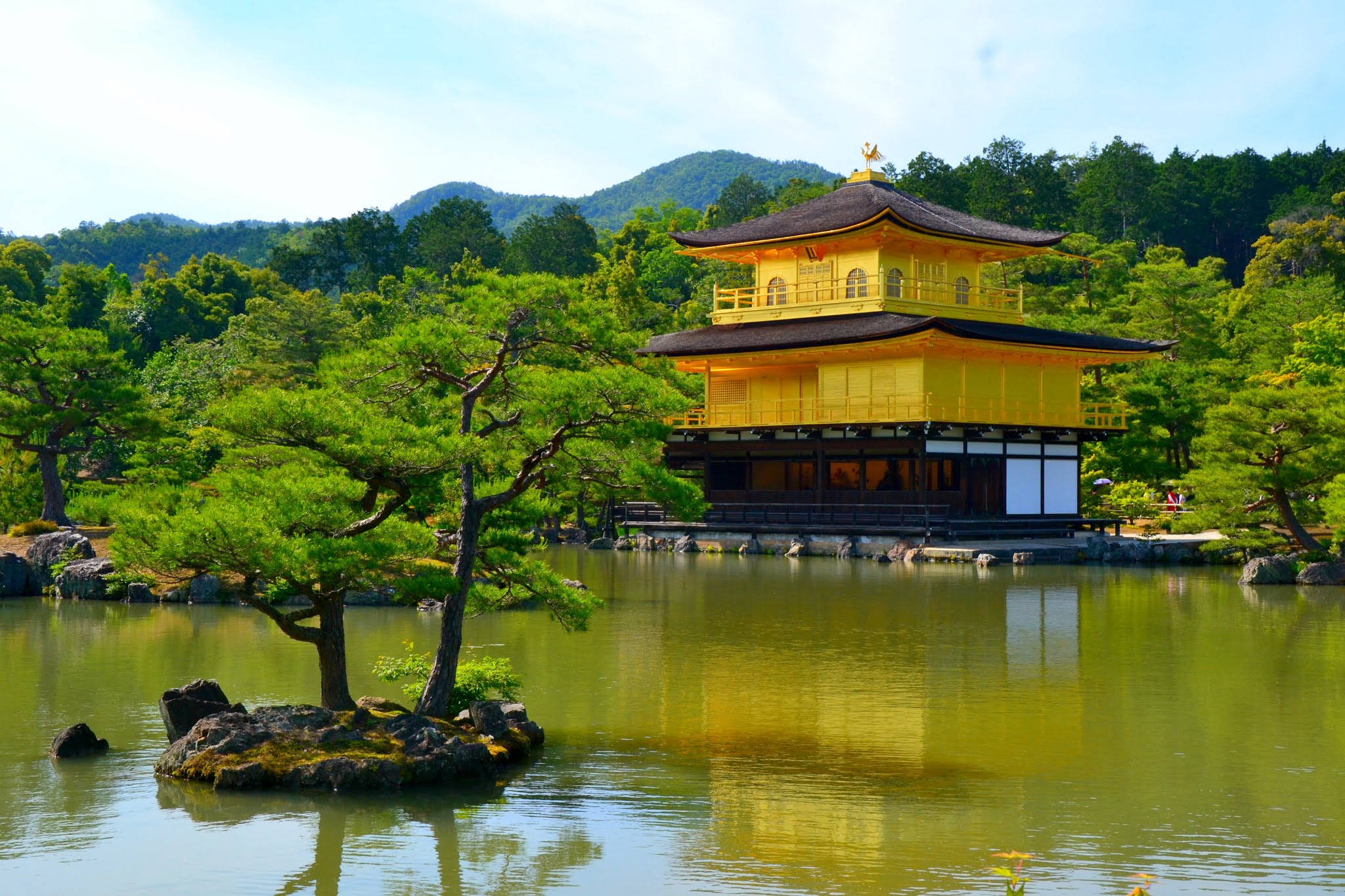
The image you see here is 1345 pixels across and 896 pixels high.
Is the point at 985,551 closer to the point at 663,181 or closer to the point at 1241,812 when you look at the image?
the point at 1241,812

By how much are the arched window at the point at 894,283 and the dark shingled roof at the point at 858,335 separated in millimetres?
1220

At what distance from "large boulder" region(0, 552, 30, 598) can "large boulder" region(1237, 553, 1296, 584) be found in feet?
82.7

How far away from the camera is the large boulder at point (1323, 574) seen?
27.4 m

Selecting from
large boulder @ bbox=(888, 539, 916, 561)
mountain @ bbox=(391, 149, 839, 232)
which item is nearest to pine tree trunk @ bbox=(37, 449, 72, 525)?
large boulder @ bbox=(888, 539, 916, 561)

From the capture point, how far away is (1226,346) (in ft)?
155

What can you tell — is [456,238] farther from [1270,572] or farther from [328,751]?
[328,751]

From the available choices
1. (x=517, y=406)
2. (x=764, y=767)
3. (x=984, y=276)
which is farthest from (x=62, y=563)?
(x=984, y=276)

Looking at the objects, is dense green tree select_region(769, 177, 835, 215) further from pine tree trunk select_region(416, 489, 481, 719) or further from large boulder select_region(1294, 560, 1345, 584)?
pine tree trunk select_region(416, 489, 481, 719)

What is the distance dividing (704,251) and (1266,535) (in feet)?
69.3

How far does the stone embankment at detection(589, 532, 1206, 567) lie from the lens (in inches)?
1300

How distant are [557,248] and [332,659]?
248ft

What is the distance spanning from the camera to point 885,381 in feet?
123

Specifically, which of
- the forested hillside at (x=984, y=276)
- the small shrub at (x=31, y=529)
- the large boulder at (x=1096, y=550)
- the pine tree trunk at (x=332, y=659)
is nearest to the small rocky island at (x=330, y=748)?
the pine tree trunk at (x=332, y=659)

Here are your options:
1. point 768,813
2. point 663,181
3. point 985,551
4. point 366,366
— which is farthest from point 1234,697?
point 663,181
